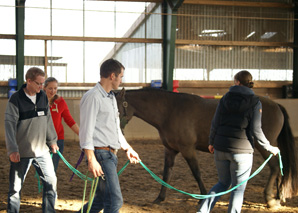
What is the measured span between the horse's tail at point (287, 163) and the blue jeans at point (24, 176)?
2693 millimetres

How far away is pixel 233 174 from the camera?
3.11 metres

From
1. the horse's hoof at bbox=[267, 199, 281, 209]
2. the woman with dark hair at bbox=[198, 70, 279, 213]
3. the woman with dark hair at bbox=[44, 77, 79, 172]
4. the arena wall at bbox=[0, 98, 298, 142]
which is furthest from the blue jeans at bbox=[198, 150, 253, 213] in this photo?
the arena wall at bbox=[0, 98, 298, 142]

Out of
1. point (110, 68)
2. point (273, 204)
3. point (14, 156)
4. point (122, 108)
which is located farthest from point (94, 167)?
point (273, 204)

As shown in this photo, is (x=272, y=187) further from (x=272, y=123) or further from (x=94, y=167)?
(x=94, y=167)

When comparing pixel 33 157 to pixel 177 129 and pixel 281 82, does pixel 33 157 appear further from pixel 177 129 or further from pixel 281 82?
pixel 281 82

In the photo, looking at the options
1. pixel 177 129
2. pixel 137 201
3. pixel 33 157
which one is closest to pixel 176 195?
pixel 137 201

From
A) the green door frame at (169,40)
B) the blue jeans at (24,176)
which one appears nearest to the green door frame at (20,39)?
the green door frame at (169,40)

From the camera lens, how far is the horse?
14.9 feet

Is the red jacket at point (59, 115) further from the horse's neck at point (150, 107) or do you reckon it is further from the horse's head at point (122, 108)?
the horse's neck at point (150, 107)

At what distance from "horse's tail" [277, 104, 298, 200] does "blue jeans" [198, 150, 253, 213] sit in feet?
5.04

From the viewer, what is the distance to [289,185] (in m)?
4.44

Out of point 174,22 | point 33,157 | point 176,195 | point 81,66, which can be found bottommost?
point 176,195

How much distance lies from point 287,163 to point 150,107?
1777 millimetres

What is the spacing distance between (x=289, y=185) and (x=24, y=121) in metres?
3.08
